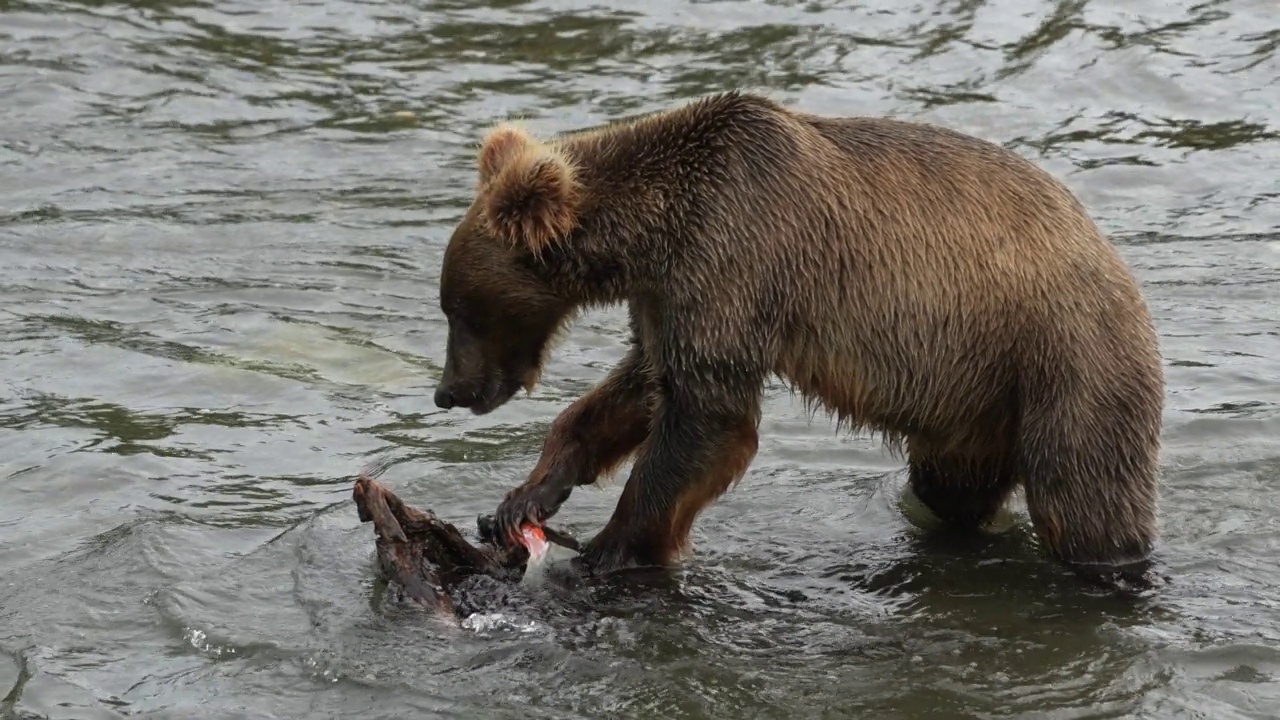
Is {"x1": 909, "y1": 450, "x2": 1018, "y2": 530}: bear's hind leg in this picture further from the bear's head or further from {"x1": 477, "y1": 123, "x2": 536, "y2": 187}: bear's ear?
{"x1": 477, "y1": 123, "x2": 536, "y2": 187}: bear's ear

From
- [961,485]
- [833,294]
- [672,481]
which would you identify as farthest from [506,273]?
[961,485]

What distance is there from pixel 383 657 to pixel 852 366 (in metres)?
2.14

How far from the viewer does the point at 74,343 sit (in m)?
9.09

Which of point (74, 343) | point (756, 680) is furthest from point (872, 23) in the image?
point (756, 680)

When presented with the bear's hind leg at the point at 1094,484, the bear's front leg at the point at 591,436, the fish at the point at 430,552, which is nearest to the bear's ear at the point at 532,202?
the bear's front leg at the point at 591,436

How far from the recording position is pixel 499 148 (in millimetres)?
7023

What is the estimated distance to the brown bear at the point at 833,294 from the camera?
6.55 m

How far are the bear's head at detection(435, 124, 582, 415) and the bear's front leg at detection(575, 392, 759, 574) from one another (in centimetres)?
68

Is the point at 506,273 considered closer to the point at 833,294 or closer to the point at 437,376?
the point at 833,294

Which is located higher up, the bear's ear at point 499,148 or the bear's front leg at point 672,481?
the bear's ear at point 499,148

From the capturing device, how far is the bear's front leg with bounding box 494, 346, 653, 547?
7074 mm

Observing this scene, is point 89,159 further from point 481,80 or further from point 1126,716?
point 1126,716

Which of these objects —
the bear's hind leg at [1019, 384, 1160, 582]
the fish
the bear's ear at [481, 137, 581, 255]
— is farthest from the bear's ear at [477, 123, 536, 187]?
the bear's hind leg at [1019, 384, 1160, 582]

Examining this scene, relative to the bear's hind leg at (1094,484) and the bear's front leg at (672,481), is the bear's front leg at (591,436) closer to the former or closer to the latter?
the bear's front leg at (672,481)
